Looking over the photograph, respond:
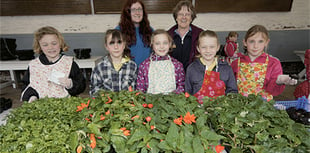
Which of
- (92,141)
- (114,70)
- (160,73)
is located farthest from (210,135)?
(114,70)

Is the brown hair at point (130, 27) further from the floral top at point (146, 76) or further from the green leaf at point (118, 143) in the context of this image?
the green leaf at point (118, 143)

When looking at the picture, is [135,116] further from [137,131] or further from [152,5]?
[152,5]

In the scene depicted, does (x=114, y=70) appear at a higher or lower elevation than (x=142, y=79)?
higher

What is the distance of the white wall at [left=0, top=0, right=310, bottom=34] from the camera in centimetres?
470

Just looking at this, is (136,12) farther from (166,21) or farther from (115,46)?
(166,21)

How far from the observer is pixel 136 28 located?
2285 millimetres

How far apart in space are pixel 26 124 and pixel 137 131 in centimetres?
59

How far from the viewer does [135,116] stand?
91cm

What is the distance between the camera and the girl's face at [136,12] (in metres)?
2.10

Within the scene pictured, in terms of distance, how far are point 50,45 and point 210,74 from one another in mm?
1558

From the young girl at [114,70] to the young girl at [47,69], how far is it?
0.21m

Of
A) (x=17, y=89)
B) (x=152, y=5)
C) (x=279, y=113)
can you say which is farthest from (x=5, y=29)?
(x=279, y=113)

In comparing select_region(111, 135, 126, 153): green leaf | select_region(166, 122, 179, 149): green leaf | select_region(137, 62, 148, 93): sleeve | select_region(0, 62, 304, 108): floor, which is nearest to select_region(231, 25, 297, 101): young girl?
select_region(137, 62, 148, 93): sleeve

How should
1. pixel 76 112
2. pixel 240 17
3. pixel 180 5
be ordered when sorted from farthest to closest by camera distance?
pixel 240 17 < pixel 180 5 < pixel 76 112
